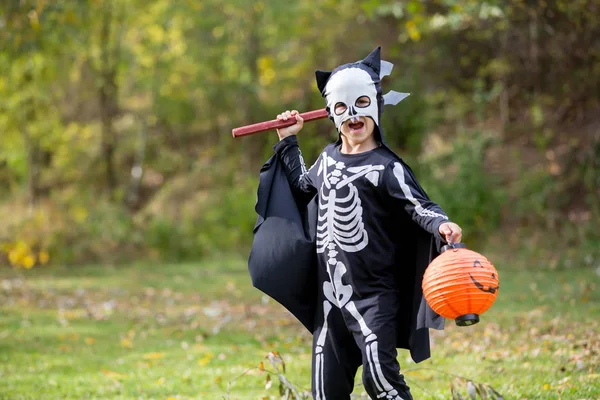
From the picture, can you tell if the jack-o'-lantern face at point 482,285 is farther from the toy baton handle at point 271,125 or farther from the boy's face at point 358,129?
the toy baton handle at point 271,125

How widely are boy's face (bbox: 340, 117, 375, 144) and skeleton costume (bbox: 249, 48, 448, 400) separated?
0.04 m

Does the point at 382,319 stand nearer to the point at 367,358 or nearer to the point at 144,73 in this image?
the point at 367,358

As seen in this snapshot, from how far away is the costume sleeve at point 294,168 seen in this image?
5.19m

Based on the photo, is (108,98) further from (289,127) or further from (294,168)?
(294,168)

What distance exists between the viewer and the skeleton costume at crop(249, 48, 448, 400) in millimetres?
4496

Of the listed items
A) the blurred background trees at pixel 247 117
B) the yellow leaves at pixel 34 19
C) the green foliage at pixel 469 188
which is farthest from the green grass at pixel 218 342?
the yellow leaves at pixel 34 19

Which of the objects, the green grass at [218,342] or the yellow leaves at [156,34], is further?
the yellow leaves at [156,34]

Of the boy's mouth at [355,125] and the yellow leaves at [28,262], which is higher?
the boy's mouth at [355,125]

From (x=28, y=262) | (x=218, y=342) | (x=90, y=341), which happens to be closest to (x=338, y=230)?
(x=218, y=342)

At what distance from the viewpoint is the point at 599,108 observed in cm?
1792

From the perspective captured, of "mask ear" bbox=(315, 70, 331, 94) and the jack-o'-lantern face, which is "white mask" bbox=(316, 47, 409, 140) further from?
the jack-o'-lantern face

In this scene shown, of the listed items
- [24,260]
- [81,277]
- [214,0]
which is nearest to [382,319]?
[81,277]

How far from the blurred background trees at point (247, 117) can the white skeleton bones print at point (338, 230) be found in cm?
921

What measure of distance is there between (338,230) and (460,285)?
35.6 inches
